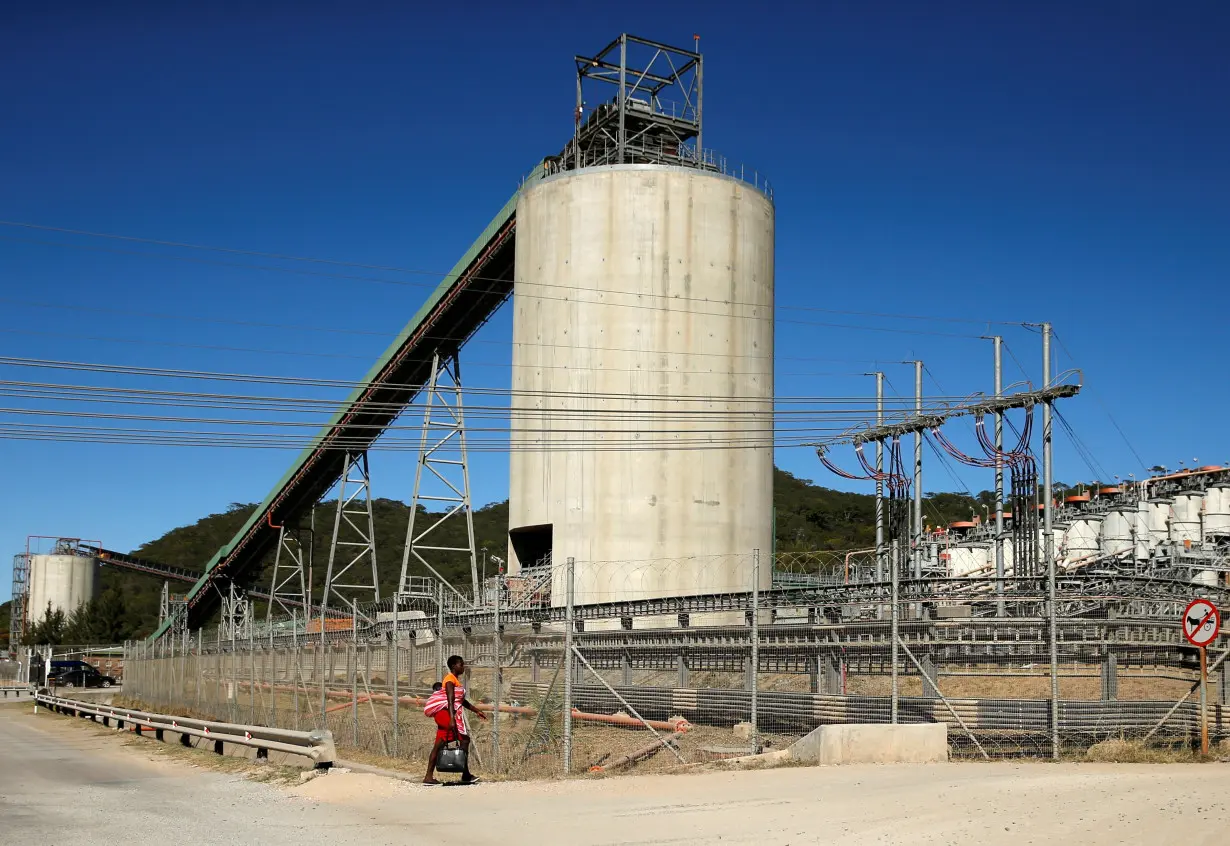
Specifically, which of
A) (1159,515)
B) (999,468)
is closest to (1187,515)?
(1159,515)

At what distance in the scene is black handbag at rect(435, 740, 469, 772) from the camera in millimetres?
14797

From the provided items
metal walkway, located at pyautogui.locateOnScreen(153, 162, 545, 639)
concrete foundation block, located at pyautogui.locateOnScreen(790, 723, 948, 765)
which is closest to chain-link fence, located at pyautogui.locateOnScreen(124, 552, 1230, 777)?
concrete foundation block, located at pyautogui.locateOnScreen(790, 723, 948, 765)

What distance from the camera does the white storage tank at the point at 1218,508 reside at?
57.6 meters

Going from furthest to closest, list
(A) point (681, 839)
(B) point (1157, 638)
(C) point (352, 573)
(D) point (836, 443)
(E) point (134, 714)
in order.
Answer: (C) point (352, 573) < (D) point (836, 443) < (E) point (134, 714) < (B) point (1157, 638) < (A) point (681, 839)

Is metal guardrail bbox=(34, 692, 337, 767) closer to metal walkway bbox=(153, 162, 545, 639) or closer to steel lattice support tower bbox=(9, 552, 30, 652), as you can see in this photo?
metal walkway bbox=(153, 162, 545, 639)

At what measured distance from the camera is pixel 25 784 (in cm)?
1797

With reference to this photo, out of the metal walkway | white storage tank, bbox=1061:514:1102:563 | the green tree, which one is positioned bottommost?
the green tree

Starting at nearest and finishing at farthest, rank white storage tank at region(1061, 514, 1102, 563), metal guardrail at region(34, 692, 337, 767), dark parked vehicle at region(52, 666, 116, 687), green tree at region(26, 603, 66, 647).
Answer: metal guardrail at region(34, 692, 337, 767), white storage tank at region(1061, 514, 1102, 563), dark parked vehicle at region(52, 666, 116, 687), green tree at region(26, 603, 66, 647)

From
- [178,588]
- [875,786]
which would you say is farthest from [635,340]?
[178,588]

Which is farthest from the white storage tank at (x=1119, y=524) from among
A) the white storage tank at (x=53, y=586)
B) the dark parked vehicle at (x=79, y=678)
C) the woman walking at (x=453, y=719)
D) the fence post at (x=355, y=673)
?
the white storage tank at (x=53, y=586)

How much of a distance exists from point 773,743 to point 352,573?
367 feet

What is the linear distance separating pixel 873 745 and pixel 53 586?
295ft

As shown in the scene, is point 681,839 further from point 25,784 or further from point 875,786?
point 25,784

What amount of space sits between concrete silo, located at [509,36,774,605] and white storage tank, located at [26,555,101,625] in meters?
62.0
